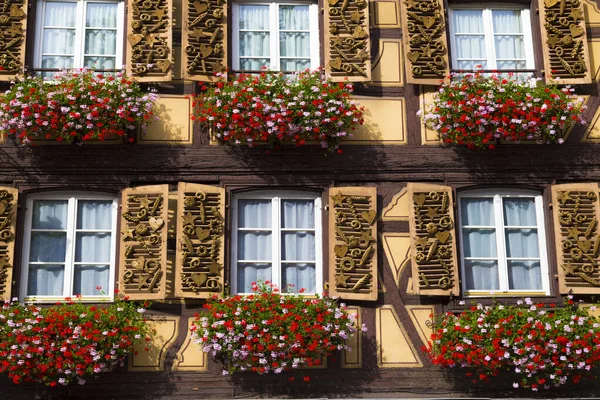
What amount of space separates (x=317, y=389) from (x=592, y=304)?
10.1 feet

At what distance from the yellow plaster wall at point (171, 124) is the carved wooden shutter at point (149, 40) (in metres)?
0.28

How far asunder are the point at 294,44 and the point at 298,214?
2.09m

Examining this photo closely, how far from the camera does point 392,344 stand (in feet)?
34.4

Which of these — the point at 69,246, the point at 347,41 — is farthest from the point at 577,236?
the point at 69,246

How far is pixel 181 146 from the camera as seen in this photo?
1098cm

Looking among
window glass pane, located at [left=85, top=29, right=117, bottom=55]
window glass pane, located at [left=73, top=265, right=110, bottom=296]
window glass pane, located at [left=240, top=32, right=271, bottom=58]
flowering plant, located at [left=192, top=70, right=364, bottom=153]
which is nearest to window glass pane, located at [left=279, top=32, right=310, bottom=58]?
window glass pane, located at [left=240, top=32, right=271, bottom=58]

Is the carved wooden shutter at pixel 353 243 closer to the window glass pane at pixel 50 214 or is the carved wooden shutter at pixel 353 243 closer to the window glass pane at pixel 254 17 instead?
the window glass pane at pixel 254 17

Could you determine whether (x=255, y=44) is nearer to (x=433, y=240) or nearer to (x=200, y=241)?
(x=200, y=241)

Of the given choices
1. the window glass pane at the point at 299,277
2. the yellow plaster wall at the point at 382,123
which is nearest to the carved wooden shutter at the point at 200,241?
the window glass pane at the point at 299,277

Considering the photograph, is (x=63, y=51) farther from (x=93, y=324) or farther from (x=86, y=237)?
(x=93, y=324)

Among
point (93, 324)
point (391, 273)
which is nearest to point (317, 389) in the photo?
point (391, 273)

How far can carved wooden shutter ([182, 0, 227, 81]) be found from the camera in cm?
1109

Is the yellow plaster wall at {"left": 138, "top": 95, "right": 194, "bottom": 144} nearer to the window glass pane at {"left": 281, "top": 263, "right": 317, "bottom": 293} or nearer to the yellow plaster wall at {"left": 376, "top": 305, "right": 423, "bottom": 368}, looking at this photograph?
the window glass pane at {"left": 281, "top": 263, "right": 317, "bottom": 293}

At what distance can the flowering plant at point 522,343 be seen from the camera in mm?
9977
